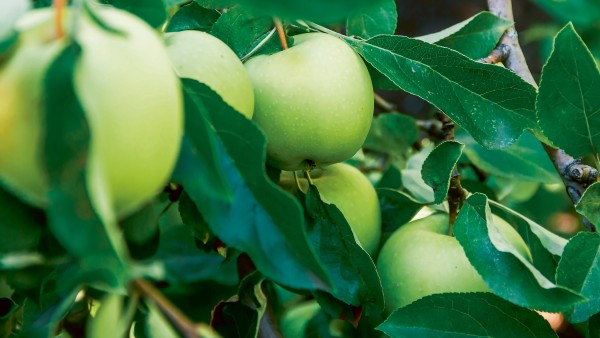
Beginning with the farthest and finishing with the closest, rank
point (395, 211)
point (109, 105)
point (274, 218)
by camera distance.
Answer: point (395, 211) < point (274, 218) < point (109, 105)

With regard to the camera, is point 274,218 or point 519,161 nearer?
point 274,218

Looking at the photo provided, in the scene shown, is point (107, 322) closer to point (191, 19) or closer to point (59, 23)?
point (59, 23)

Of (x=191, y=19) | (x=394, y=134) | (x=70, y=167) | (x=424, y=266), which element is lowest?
(x=394, y=134)

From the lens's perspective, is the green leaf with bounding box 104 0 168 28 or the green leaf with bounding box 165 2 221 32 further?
the green leaf with bounding box 165 2 221 32

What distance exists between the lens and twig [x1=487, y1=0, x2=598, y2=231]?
662 millimetres

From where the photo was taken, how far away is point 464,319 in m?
0.57

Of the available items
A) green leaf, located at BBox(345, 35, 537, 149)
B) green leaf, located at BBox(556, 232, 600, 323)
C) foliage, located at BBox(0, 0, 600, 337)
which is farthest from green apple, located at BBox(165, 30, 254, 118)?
green leaf, located at BBox(556, 232, 600, 323)

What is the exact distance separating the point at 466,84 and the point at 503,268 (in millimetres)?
158

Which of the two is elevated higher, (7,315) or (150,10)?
(150,10)

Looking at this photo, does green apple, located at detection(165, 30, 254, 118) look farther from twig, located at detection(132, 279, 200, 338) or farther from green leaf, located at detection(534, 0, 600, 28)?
green leaf, located at detection(534, 0, 600, 28)

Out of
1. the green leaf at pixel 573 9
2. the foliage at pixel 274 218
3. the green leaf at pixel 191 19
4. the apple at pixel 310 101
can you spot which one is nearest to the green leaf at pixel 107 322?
the foliage at pixel 274 218

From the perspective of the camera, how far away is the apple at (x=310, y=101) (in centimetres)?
54

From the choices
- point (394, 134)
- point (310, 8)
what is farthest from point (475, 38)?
point (310, 8)

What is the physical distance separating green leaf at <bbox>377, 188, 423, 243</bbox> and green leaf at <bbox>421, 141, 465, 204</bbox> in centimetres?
10
